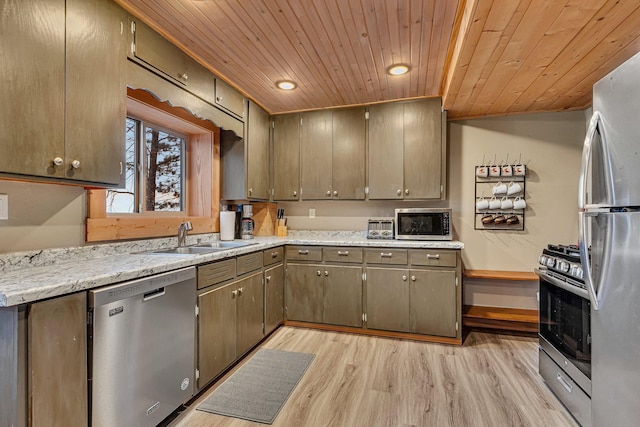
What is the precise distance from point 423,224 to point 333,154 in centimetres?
124

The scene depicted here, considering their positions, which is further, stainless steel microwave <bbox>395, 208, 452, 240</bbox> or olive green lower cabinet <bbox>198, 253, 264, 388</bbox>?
stainless steel microwave <bbox>395, 208, 452, 240</bbox>

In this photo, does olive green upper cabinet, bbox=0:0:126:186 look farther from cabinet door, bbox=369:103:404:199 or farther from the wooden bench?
the wooden bench

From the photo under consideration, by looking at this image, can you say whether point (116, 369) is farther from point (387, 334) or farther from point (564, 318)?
point (564, 318)

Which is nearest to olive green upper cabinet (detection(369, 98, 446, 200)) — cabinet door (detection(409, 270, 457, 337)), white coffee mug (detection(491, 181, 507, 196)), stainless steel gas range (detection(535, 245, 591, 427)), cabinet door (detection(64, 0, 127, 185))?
white coffee mug (detection(491, 181, 507, 196))

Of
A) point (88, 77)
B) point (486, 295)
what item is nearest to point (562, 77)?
point (486, 295)

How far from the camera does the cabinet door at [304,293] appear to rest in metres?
3.07

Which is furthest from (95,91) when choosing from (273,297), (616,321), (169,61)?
(616,321)

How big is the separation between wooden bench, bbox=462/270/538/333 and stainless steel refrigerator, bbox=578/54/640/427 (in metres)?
1.52

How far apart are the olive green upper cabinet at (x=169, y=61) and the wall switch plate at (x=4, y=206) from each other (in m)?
1.01

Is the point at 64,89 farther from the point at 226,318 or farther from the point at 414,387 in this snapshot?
the point at 414,387

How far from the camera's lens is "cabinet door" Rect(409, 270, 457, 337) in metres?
2.71

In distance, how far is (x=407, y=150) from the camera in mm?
3168

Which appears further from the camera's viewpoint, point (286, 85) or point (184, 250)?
point (286, 85)

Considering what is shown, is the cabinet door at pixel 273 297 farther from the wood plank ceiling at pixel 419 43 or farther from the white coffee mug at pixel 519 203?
the white coffee mug at pixel 519 203
